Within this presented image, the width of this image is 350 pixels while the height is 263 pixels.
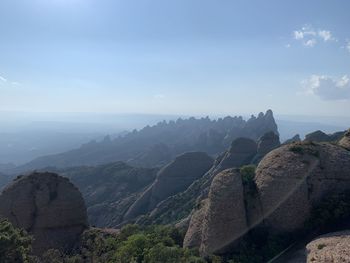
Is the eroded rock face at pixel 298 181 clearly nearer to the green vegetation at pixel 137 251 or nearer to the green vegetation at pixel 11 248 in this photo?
the green vegetation at pixel 137 251

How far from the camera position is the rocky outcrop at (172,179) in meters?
97.1

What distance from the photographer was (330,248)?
27.6 metres

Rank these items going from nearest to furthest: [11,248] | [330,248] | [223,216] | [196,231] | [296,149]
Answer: [11,248]
[330,248]
[223,216]
[196,231]
[296,149]

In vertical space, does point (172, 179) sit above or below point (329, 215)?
below

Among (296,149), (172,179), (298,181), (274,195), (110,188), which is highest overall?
(296,149)

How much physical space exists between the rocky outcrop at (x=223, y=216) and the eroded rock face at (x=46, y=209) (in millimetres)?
15865

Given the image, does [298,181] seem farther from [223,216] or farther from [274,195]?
[223,216]

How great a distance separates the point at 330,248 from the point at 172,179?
251 feet

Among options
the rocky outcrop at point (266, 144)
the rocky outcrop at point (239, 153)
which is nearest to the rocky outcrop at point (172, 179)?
the rocky outcrop at point (239, 153)

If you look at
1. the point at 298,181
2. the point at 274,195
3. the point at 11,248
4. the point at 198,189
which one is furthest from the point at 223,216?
the point at 198,189

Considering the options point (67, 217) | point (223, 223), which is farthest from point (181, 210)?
point (223, 223)

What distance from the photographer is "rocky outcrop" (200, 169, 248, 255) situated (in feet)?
109

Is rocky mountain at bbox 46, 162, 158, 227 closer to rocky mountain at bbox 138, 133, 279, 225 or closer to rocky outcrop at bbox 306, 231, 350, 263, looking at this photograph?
rocky mountain at bbox 138, 133, 279, 225

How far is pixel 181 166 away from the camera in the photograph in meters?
108
